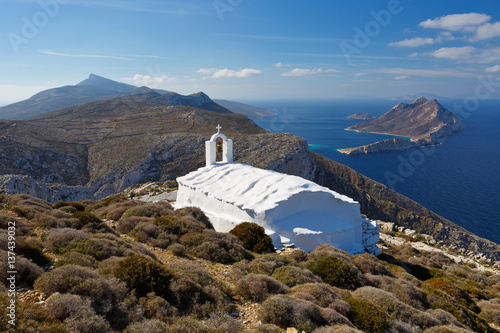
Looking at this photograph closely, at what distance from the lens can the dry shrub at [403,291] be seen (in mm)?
8438

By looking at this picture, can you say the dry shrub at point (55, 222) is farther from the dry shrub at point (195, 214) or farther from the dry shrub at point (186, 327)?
the dry shrub at point (186, 327)

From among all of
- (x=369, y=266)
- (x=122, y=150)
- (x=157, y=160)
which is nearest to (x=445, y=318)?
(x=369, y=266)

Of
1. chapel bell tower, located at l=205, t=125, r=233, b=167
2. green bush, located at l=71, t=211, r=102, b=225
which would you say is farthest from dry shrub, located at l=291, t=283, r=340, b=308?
chapel bell tower, located at l=205, t=125, r=233, b=167

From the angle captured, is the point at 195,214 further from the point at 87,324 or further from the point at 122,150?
the point at 122,150

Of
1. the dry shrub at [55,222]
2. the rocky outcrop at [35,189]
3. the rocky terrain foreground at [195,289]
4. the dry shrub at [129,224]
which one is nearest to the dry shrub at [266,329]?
the rocky terrain foreground at [195,289]

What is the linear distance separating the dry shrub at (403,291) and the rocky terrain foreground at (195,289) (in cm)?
3

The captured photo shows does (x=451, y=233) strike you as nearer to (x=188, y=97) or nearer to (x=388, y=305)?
(x=388, y=305)

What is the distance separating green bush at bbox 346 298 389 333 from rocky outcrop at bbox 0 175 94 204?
24841 millimetres

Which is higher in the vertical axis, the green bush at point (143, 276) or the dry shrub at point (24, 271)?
the dry shrub at point (24, 271)

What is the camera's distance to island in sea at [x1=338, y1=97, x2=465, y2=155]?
112 metres

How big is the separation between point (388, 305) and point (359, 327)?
4.67 ft

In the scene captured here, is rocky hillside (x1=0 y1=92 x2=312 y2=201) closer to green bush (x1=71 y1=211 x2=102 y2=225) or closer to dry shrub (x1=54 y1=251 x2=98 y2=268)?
green bush (x1=71 y1=211 x2=102 y2=225)

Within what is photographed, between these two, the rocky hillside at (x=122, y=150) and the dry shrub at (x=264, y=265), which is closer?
the dry shrub at (x=264, y=265)

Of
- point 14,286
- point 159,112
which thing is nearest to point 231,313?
point 14,286
